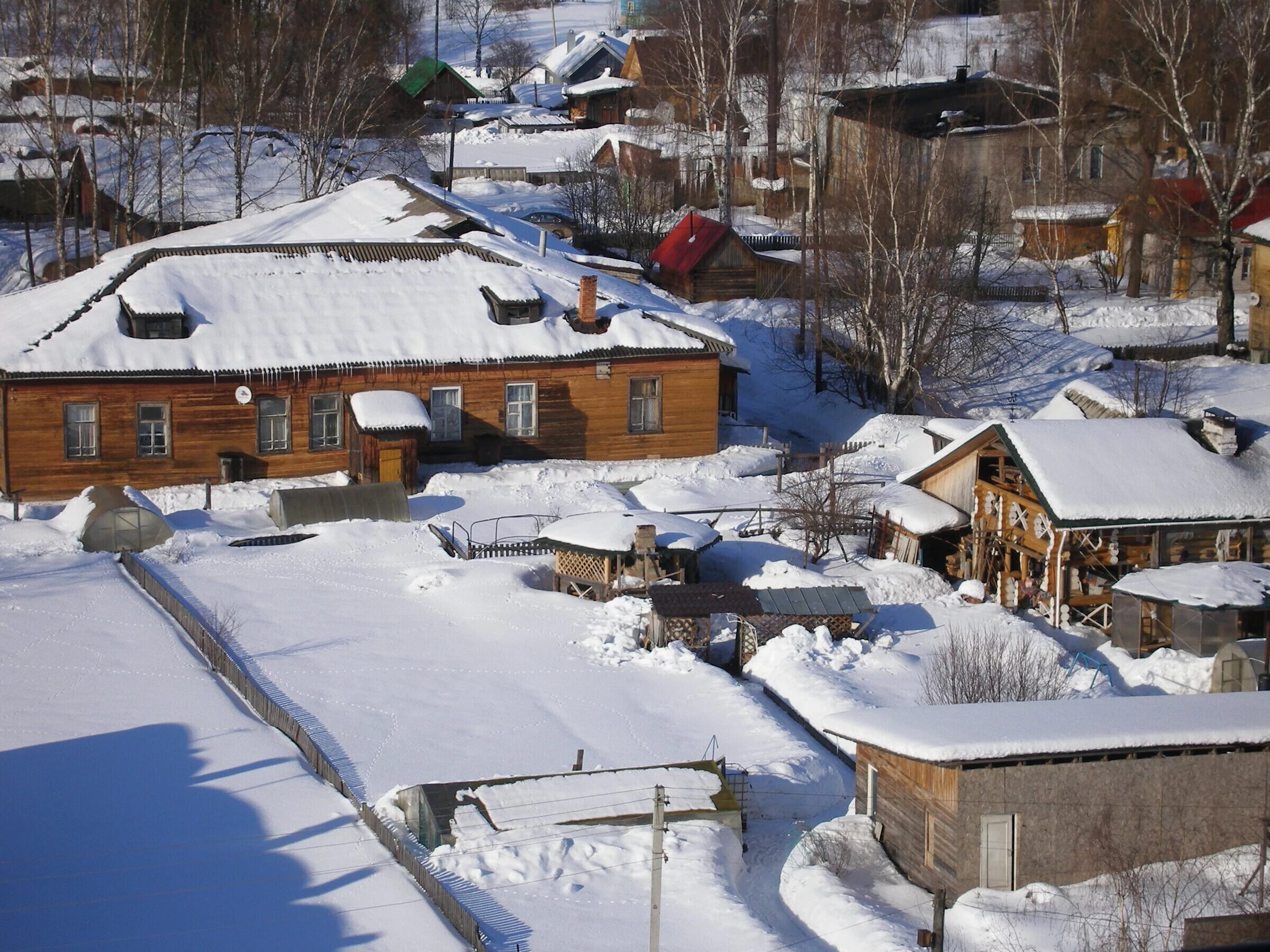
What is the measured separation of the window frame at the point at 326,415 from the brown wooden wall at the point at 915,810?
54.6ft

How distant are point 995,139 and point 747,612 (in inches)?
1320

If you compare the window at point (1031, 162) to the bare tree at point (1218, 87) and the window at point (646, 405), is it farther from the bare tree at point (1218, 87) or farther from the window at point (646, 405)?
the window at point (646, 405)

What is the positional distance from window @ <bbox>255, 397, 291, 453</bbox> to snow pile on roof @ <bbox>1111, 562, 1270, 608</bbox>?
16.3 metres

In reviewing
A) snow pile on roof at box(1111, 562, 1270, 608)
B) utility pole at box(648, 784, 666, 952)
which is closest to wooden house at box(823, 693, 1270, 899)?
utility pole at box(648, 784, 666, 952)

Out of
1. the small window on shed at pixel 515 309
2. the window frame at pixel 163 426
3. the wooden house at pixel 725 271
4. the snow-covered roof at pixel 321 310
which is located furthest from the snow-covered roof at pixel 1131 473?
the wooden house at pixel 725 271

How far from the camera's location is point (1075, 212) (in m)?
48.9

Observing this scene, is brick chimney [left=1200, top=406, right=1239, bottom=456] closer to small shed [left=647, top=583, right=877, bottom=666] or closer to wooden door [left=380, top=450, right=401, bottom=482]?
small shed [left=647, top=583, right=877, bottom=666]

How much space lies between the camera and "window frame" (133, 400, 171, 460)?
94.2ft

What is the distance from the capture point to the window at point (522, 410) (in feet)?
102

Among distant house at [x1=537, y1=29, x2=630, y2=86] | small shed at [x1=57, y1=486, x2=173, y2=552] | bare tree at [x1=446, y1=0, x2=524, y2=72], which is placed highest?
bare tree at [x1=446, y1=0, x2=524, y2=72]

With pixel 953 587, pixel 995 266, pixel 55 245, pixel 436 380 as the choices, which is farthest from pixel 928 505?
pixel 55 245

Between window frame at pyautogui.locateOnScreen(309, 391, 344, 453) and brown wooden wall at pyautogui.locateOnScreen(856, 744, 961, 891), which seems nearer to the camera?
brown wooden wall at pyautogui.locateOnScreen(856, 744, 961, 891)

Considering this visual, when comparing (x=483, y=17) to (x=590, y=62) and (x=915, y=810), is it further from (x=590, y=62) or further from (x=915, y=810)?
(x=915, y=810)

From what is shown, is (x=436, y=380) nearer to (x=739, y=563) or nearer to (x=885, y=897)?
(x=739, y=563)
